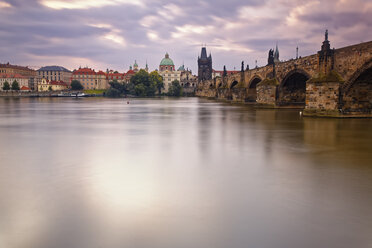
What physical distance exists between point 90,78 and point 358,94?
150963 millimetres

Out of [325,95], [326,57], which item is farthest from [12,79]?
[325,95]

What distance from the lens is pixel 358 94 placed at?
18.4 m

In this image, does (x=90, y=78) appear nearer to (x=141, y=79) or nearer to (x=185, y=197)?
(x=141, y=79)

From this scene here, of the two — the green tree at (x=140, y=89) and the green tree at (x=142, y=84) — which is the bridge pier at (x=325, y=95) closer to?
the green tree at (x=140, y=89)

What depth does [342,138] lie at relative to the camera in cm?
1070

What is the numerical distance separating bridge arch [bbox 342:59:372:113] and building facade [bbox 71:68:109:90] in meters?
148

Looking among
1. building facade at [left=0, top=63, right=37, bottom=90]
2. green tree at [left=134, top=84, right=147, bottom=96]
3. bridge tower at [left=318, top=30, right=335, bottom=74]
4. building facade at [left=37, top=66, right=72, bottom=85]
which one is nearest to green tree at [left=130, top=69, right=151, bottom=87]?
green tree at [left=134, top=84, right=147, bottom=96]

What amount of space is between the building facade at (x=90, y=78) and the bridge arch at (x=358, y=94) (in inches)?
5824

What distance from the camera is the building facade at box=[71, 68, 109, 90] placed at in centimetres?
15488

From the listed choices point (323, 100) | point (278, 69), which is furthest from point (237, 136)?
point (278, 69)

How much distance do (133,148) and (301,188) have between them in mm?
5136

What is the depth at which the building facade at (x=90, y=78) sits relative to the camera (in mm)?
154875

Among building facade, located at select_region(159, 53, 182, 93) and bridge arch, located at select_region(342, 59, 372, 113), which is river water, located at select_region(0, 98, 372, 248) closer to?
bridge arch, located at select_region(342, 59, 372, 113)

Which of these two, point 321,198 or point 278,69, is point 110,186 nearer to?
point 321,198
